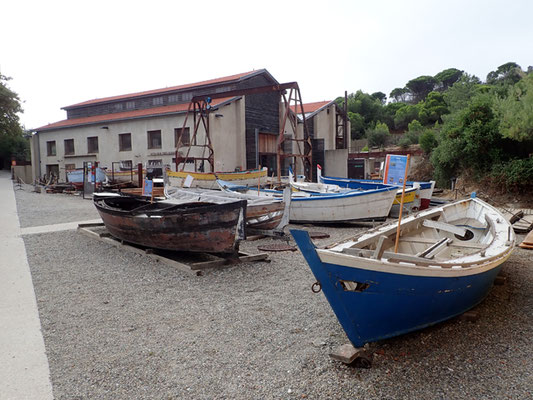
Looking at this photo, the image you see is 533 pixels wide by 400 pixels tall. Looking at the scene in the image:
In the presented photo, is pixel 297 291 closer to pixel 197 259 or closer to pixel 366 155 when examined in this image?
pixel 197 259

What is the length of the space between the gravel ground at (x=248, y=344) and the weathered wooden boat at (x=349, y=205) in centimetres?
519

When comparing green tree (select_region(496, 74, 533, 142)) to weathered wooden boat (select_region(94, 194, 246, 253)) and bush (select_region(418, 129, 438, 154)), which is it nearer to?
bush (select_region(418, 129, 438, 154))

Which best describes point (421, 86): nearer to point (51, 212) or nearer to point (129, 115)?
point (129, 115)

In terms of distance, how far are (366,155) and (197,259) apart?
25755 millimetres

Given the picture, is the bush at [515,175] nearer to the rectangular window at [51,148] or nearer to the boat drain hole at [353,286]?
the boat drain hole at [353,286]

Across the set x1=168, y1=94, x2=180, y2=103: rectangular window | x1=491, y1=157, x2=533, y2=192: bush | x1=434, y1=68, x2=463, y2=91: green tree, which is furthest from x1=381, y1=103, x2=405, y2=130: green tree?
x1=491, y1=157, x2=533, y2=192: bush

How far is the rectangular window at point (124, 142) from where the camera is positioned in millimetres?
26438

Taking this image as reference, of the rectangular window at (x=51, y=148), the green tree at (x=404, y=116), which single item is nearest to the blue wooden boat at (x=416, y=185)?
the rectangular window at (x=51, y=148)

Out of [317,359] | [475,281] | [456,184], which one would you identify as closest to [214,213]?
[317,359]

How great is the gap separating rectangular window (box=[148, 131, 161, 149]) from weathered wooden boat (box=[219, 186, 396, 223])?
15.5 meters

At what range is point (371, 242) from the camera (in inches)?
178

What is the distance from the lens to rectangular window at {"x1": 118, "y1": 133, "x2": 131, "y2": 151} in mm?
26438

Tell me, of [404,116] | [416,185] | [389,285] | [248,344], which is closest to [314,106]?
[416,185]

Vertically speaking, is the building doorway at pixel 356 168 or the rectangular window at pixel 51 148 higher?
the rectangular window at pixel 51 148
